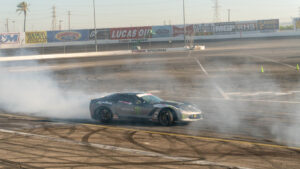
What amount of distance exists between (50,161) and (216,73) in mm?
24760

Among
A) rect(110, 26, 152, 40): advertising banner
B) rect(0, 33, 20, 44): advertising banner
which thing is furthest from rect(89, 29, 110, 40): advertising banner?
rect(0, 33, 20, 44): advertising banner

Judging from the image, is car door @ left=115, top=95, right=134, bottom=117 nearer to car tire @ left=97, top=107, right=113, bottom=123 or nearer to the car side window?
the car side window

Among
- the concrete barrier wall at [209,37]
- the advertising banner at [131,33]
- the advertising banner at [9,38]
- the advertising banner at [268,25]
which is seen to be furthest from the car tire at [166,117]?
the advertising banner at [268,25]

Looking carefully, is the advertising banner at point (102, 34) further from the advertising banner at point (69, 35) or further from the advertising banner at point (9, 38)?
the advertising banner at point (9, 38)

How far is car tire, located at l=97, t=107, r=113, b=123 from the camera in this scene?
46.2ft

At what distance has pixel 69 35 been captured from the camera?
3263 inches

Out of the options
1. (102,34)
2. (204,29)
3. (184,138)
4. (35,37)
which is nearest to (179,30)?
(204,29)

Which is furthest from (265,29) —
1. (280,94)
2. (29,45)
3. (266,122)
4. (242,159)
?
(242,159)

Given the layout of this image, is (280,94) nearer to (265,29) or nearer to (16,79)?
(16,79)

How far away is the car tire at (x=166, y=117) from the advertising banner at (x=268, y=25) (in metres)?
76.9

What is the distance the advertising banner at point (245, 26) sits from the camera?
8412 centimetres

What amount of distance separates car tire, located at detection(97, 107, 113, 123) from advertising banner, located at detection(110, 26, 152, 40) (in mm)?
72330

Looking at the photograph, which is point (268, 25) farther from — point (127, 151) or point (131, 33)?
point (127, 151)

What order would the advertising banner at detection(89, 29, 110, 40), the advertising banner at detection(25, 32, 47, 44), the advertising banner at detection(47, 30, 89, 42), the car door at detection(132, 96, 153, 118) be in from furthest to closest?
1. the advertising banner at detection(89, 29, 110, 40)
2. the advertising banner at detection(47, 30, 89, 42)
3. the advertising banner at detection(25, 32, 47, 44)
4. the car door at detection(132, 96, 153, 118)
